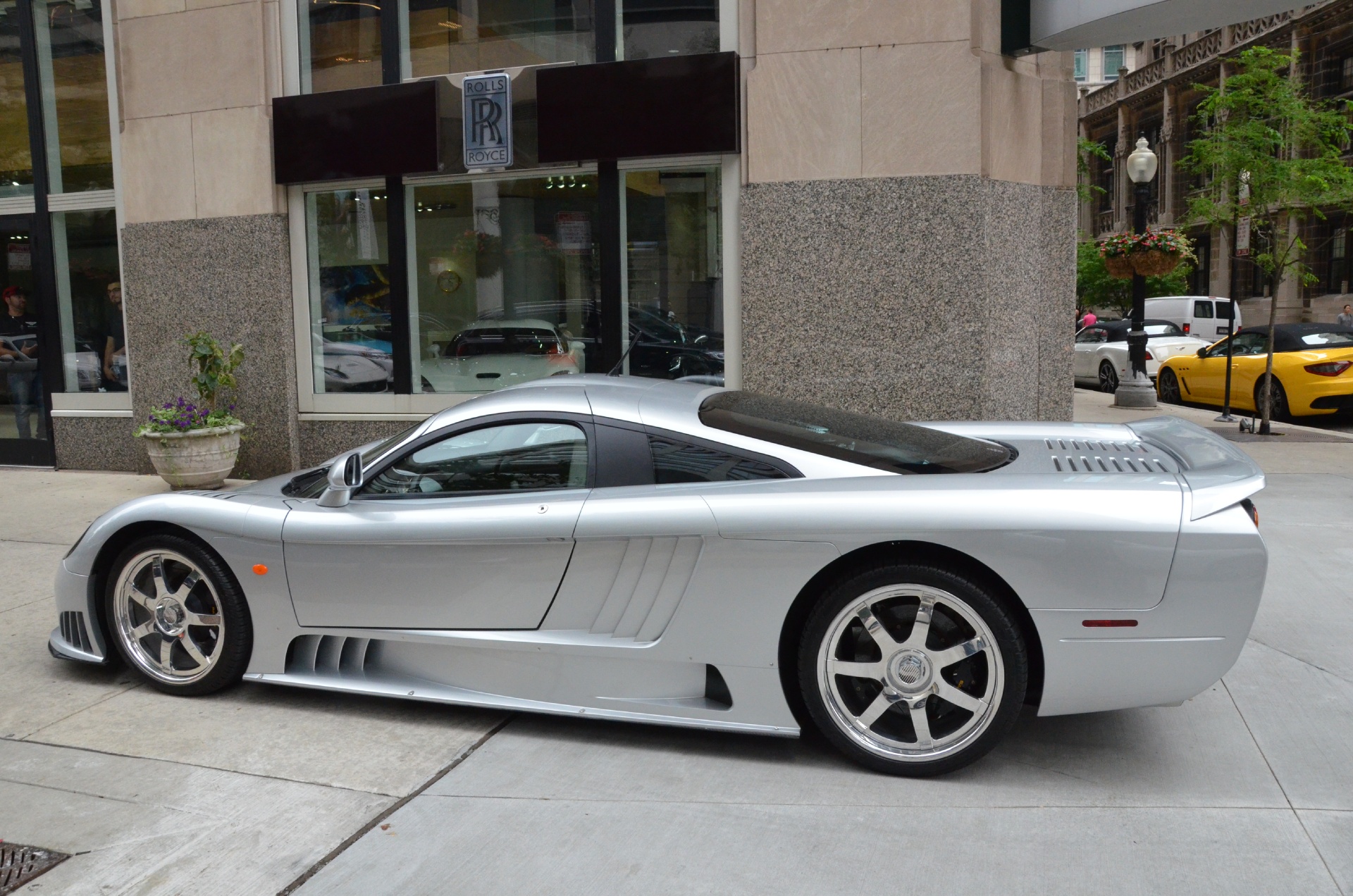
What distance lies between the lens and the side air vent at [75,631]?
4.81 meters

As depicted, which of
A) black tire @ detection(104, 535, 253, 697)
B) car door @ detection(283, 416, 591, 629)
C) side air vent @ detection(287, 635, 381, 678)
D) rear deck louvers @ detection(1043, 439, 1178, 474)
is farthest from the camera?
black tire @ detection(104, 535, 253, 697)

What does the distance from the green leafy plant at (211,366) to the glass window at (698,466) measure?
7021 millimetres

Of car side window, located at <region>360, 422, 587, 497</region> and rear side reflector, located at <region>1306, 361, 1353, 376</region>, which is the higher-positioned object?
car side window, located at <region>360, 422, 587, 497</region>

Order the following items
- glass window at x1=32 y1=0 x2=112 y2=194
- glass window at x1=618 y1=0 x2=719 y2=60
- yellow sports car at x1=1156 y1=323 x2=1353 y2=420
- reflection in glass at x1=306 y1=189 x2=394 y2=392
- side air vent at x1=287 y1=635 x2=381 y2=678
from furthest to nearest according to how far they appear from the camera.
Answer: yellow sports car at x1=1156 y1=323 x2=1353 y2=420 < glass window at x1=32 y1=0 x2=112 y2=194 < reflection in glass at x1=306 y1=189 x2=394 y2=392 < glass window at x1=618 y1=0 x2=719 y2=60 < side air vent at x1=287 y1=635 x2=381 y2=678

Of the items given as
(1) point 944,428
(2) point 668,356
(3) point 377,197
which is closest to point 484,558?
(1) point 944,428

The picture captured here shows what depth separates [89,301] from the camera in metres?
11.3

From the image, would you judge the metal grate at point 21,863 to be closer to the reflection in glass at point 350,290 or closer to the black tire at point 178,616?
the black tire at point 178,616

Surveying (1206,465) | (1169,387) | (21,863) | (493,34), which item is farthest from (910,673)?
(1169,387)

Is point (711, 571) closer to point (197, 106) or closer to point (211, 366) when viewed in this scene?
point (211, 366)

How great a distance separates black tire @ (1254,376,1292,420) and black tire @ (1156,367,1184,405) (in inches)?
93.3

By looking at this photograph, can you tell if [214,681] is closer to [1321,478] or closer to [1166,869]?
[1166,869]

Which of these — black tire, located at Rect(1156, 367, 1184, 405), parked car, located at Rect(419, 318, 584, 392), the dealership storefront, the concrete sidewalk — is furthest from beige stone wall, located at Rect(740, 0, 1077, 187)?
black tire, located at Rect(1156, 367, 1184, 405)

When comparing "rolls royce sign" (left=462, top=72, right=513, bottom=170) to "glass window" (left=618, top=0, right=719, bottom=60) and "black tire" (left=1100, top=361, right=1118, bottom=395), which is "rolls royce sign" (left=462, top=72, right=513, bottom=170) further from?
"black tire" (left=1100, top=361, right=1118, bottom=395)

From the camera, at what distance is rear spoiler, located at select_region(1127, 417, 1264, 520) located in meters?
3.59
